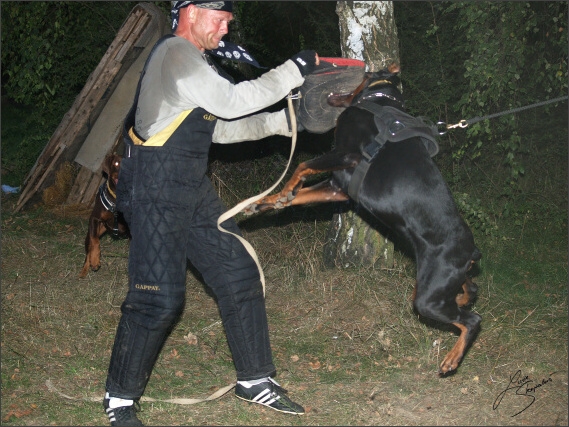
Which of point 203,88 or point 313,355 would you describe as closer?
point 203,88

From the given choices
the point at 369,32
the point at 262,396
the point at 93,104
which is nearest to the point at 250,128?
the point at 262,396

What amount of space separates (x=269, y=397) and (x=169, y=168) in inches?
58.9

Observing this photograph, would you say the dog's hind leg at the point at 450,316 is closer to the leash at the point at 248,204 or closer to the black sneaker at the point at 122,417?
the leash at the point at 248,204

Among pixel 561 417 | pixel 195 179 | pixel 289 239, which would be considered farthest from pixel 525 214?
pixel 195 179

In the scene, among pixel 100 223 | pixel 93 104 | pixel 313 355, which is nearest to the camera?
pixel 313 355

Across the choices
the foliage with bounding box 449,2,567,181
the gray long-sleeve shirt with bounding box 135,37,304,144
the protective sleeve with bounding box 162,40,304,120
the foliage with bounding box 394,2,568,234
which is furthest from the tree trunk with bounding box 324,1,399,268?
the protective sleeve with bounding box 162,40,304,120

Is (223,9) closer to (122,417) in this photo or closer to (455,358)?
(122,417)

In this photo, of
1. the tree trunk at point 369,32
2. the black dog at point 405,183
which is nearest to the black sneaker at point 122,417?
the black dog at point 405,183

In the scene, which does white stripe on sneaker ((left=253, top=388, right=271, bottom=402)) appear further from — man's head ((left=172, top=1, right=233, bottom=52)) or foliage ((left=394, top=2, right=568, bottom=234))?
foliage ((left=394, top=2, right=568, bottom=234))

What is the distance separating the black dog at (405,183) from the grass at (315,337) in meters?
0.66

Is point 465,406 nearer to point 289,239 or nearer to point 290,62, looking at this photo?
point 290,62

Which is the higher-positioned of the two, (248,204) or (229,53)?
(229,53)

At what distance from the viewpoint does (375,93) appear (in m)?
4.32

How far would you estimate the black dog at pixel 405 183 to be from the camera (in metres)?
4.11
